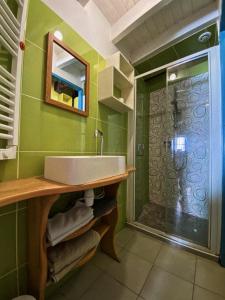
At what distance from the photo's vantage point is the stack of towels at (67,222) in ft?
2.41

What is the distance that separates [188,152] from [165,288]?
129 centimetres

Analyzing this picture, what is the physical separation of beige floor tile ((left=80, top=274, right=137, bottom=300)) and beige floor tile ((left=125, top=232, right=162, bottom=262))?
Result: 376mm

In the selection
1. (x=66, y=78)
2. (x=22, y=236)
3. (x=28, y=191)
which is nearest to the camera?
(x=28, y=191)

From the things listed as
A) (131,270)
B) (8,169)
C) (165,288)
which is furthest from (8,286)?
(165,288)

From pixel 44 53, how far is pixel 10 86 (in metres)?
0.41

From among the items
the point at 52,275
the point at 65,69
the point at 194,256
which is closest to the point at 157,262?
the point at 194,256

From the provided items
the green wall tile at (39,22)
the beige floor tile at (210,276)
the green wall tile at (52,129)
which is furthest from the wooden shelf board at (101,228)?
the green wall tile at (39,22)

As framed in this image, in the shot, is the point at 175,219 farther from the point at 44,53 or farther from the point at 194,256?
the point at 44,53

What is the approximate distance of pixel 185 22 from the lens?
1470mm

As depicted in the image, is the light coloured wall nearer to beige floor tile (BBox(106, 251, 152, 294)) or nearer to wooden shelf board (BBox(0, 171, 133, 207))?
wooden shelf board (BBox(0, 171, 133, 207))

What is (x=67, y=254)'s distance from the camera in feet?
2.61

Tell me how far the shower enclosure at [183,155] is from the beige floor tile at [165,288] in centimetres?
45

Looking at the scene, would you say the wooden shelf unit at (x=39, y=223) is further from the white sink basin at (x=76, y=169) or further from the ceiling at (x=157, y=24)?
the ceiling at (x=157, y=24)

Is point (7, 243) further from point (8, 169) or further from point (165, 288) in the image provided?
point (165, 288)
